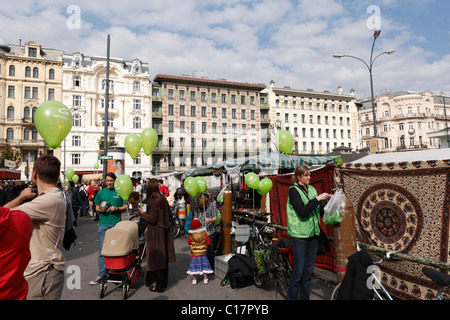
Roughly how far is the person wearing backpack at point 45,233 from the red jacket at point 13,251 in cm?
40

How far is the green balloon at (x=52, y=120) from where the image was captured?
4.07m

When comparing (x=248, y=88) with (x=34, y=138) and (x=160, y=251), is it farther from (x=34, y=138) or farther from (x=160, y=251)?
(x=160, y=251)

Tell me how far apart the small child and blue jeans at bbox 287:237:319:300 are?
1969mm

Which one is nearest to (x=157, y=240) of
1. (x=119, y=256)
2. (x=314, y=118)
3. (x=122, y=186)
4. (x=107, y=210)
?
(x=119, y=256)

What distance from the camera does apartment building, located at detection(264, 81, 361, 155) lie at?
5072cm

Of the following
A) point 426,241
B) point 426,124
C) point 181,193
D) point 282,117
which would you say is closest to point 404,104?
point 426,124

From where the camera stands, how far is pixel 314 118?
5325 cm

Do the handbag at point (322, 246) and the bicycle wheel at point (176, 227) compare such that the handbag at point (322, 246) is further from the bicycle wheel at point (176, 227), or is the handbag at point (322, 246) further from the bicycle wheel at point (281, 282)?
the bicycle wheel at point (176, 227)

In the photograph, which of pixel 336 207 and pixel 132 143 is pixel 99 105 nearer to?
pixel 132 143

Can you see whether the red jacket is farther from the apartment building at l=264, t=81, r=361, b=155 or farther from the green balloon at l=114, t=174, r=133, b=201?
the apartment building at l=264, t=81, r=361, b=155

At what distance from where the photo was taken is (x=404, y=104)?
61281 millimetres

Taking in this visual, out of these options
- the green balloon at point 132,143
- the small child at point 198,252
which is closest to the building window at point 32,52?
the green balloon at point 132,143

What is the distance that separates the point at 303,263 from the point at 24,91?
46692mm

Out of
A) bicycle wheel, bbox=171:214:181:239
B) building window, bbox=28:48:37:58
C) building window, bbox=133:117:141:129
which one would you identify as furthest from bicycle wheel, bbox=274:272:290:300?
building window, bbox=28:48:37:58
